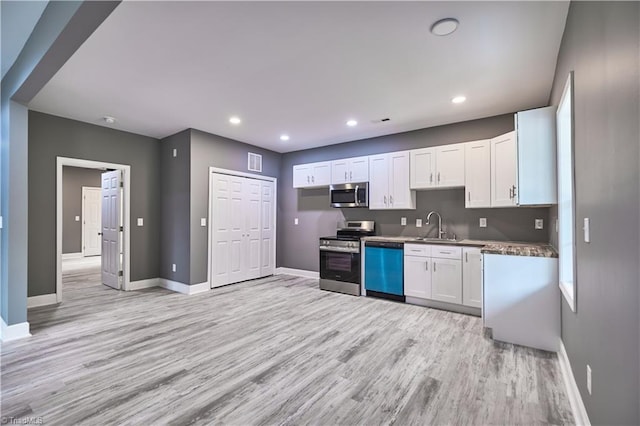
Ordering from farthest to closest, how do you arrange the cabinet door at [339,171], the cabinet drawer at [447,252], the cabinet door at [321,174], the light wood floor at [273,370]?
1. the cabinet door at [321,174]
2. the cabinet door at [339,171]
3. the cabinet drawer at [447,252]
4. the light wood floor at [273,370]

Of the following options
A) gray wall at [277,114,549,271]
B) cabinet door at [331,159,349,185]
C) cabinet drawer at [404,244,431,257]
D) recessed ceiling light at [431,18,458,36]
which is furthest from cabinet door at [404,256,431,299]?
recessed ceiling light at [431,18,458,36]

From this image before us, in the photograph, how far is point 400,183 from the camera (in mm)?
4695

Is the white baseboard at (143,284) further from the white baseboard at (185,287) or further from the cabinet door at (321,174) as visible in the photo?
the cabinet door at (321,174)

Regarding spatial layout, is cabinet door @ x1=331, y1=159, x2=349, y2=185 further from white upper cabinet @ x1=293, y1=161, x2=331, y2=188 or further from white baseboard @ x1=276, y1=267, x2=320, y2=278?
white baseboard @ x1=276, y1=267, x2=320, y2=278

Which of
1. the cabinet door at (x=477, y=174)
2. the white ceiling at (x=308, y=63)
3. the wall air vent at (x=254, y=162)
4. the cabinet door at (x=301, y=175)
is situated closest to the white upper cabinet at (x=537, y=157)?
the white ceiling at (x=308, y=63)

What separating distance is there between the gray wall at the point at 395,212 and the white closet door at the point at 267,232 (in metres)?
0.25

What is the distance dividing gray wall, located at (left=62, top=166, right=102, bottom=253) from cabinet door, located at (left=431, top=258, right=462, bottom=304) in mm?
9662

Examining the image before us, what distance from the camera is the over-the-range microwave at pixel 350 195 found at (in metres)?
5.05

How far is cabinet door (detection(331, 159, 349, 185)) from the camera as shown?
17.3 ft

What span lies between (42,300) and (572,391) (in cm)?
603

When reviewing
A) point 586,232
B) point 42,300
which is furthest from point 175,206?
point 586,232

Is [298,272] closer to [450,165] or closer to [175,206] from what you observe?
[175,206]

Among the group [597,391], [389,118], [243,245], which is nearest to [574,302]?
[597,391]

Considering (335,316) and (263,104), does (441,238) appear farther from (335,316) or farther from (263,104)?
(263,104)
